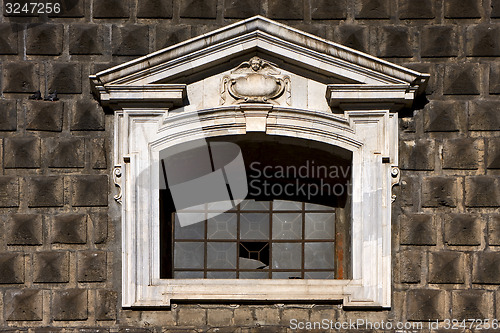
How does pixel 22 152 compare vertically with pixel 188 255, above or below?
above

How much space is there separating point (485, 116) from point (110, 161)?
12.9 ft

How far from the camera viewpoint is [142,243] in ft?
37.8

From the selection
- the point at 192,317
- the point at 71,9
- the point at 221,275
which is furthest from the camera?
the point at 221,275

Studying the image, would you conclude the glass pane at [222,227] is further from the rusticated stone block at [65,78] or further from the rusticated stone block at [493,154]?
the rusticated stone block at [493,154]

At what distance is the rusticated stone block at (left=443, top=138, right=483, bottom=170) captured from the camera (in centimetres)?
1166

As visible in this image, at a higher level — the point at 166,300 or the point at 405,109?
the point at 405,109

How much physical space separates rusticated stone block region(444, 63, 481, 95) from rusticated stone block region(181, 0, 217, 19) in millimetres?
2551

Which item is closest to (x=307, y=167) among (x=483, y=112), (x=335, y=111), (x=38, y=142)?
(x=335, y=111)

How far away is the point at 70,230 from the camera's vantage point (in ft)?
38.1

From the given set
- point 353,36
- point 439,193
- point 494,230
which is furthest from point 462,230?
point 353,36

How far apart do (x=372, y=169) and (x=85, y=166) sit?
2.97 meters

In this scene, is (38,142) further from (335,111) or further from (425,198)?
(425,198)

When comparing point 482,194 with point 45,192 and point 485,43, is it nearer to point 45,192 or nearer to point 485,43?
point 485,43

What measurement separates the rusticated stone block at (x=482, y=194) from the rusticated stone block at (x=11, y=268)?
463cm
